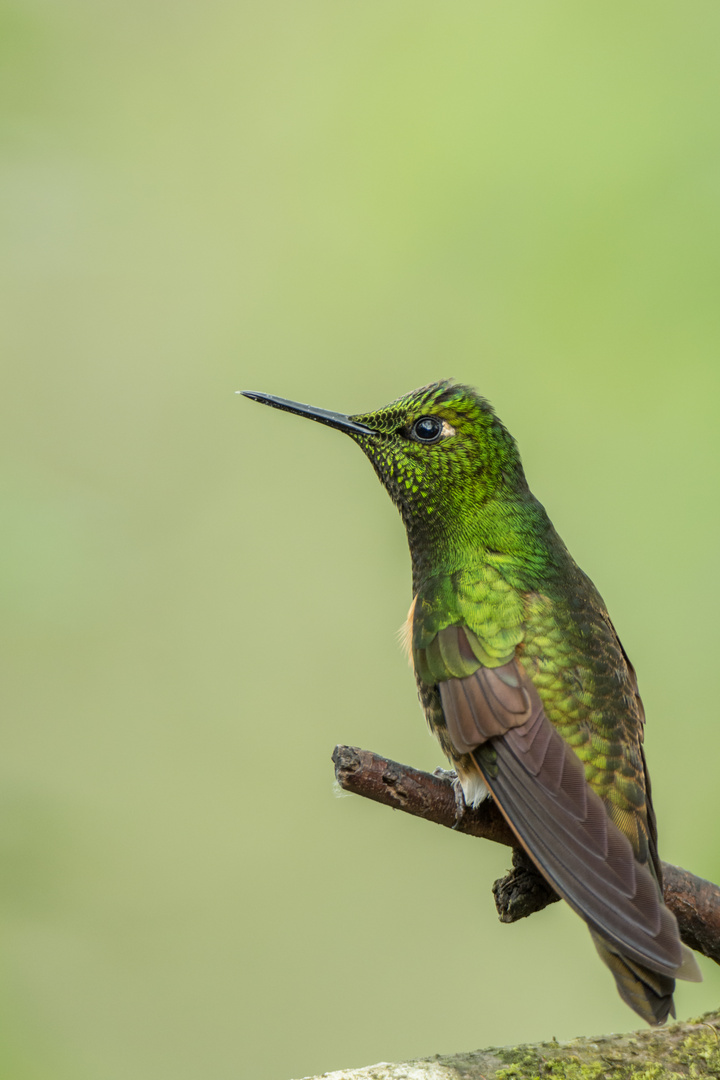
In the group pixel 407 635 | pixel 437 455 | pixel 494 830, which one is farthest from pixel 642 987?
pixel 437 455

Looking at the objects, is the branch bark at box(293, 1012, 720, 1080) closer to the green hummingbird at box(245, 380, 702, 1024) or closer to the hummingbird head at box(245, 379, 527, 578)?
the green hummingbird at box(245, 380, 702, 1024)

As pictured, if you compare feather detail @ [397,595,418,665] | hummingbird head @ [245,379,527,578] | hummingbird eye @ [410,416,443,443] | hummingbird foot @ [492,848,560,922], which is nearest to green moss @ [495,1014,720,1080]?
hummingbird foot @ [492,848,560,922]

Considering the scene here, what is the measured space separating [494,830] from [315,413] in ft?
3.51

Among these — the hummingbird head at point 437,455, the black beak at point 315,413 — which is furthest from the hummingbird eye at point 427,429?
the black beak at point 315,413

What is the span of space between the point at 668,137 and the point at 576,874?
124 inches

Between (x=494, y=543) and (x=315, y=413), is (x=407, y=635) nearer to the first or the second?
(x=494, y=543)

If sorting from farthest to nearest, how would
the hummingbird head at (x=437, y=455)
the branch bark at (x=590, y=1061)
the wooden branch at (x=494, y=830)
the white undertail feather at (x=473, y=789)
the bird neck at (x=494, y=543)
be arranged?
1. the hummingbird head at (x=437, y=455)
2. the bird neck at (x=494, y=543)
3. the white undertail feather at (x=473, y=789)
4. the wooden branch at (x=494, y=830)
5. the branch bark at (x=590, y=1061)

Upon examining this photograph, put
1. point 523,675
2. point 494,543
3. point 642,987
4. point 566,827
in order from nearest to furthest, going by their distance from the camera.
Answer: point 642,987
point 566,827
point 523,675
point 494,543

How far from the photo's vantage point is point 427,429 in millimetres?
2572

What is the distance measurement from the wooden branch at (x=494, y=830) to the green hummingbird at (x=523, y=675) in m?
0.09

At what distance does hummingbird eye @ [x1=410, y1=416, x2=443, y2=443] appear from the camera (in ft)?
8.43

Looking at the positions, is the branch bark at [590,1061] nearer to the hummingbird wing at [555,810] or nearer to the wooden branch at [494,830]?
the hummingbird wing at [555,810]

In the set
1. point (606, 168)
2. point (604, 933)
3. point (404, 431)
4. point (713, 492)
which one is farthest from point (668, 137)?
point (604, 933)

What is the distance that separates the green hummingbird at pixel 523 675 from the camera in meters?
1.84
